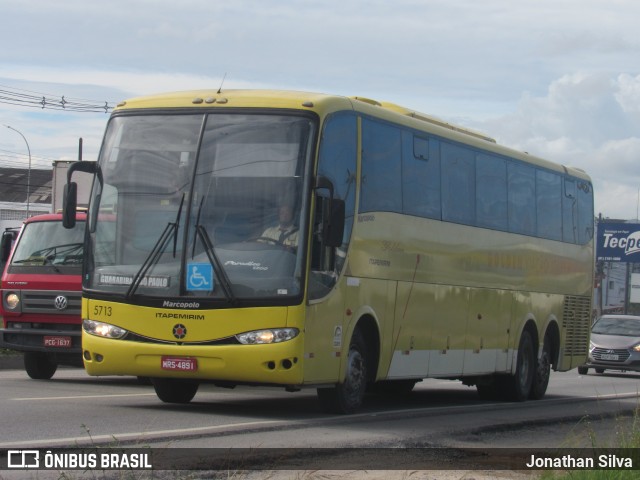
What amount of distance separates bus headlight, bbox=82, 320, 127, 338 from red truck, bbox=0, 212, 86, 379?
4.33 m

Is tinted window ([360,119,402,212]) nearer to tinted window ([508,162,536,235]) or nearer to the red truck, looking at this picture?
tinted window ([508,162,536,235])

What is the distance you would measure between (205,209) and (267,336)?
157cm

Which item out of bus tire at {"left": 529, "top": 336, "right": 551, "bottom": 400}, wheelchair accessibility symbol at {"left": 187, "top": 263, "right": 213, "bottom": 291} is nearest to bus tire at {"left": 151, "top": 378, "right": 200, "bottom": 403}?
wheelchair accessibility symbol at {"left": 187, "top": 263, "right": 213, "bottom": 291}

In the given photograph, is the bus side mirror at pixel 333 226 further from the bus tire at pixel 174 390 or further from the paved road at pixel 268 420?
the bus tire at pixel 174 390

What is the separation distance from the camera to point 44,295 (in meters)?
18.9

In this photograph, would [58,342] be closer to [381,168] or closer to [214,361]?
[214,361]

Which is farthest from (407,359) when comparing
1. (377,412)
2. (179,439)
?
(179,439)

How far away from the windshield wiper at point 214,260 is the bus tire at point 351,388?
1962 millimetres

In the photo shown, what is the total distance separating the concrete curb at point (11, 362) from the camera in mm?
23172

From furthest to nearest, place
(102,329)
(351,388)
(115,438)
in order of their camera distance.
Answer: (351,388), (102,329), (115,438)

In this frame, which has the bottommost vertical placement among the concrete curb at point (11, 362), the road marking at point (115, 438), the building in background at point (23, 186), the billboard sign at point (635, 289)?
the billboard sign at point (635, 289)

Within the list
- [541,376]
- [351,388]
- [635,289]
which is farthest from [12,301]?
[635,289]

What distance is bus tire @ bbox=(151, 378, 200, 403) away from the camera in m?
15.1

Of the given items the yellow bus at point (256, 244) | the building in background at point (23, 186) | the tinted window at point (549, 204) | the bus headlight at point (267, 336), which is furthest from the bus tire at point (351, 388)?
the building in background at point (23, 186)
